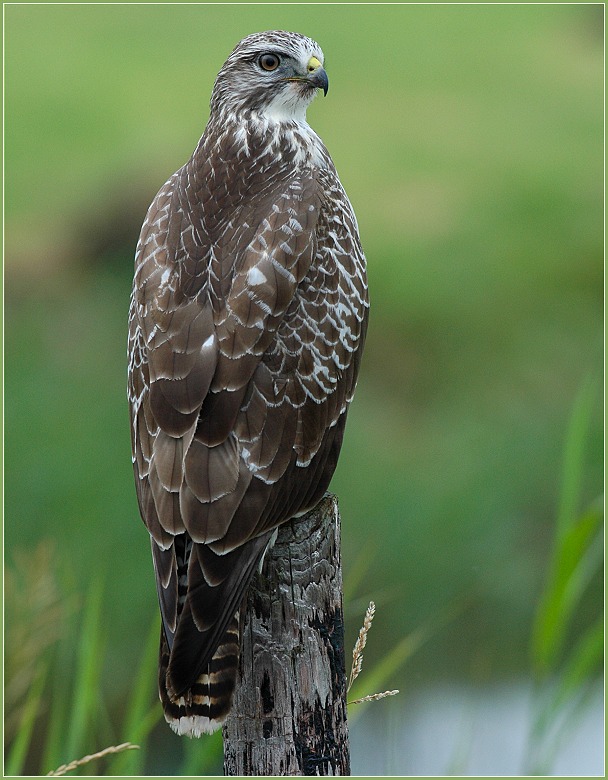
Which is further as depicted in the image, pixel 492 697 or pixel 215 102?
pixel 492 697

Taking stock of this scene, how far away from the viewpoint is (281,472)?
3113mm

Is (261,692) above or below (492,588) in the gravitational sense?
below

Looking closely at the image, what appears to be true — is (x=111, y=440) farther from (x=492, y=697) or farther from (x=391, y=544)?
(x=492, y=697)

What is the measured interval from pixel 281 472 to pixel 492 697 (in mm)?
3733

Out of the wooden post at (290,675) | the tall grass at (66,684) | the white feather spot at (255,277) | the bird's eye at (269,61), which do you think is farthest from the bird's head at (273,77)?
the tall grass at (66,684)

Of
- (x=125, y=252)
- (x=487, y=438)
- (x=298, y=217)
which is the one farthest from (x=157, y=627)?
(x=125, y=252)

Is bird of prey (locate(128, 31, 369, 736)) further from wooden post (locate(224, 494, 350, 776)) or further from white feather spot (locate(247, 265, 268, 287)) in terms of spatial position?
wooden post (locate(224, 494, 350, 776))

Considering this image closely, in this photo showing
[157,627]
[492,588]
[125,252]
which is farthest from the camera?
[125,252]

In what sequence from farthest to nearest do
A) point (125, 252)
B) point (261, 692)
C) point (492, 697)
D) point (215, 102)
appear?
point (125, 252) < point (492, 697) < point (215, 102) < point (261, 692)

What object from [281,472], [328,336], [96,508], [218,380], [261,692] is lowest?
[261,692]

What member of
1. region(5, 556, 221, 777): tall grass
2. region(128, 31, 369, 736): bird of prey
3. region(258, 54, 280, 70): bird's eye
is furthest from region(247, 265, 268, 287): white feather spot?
region(5, 556, 221, 777): tall grass

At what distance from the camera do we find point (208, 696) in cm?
285

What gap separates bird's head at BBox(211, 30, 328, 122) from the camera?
12.4 feet

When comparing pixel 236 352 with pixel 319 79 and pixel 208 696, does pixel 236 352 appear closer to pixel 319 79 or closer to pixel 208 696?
pixel 208 696
